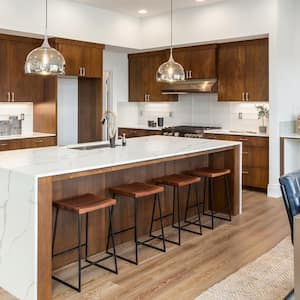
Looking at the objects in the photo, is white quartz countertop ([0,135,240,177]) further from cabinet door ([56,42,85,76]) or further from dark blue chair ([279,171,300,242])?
cabinet door ([56,42,85,76])

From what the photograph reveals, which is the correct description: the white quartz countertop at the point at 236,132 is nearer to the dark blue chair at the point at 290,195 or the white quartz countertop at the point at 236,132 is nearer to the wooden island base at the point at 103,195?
the wooden island base at the point at 103,195

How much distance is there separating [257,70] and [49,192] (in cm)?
466

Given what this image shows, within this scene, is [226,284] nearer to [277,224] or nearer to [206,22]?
[277,224]

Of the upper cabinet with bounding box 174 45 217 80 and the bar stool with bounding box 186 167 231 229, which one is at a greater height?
the upper cabinet with bounding box 174 45 217 80

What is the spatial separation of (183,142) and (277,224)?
4.97 feet

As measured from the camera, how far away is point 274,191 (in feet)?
20.6

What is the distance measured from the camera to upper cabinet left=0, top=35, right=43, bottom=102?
20.3 feet

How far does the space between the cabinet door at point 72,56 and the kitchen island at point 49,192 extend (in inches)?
97.9

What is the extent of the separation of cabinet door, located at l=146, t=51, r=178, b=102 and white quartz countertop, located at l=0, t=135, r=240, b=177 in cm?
327

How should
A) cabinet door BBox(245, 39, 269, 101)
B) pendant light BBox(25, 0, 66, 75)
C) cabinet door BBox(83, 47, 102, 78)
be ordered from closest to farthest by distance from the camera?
pendant light BBox(25, 0, 66, 75) → cabinet door BBox(245, 39, 269, 101) → cabinet door BBox(83, 47, 102, 78)

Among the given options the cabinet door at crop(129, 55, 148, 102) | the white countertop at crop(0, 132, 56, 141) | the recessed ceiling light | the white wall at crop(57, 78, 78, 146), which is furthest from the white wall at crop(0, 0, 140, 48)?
the white countertop at crop(0, 132, 56, 141)

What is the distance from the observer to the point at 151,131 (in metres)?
8.02

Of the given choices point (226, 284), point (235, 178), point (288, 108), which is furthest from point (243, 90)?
point (226, 284)

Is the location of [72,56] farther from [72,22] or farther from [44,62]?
[44,62]
